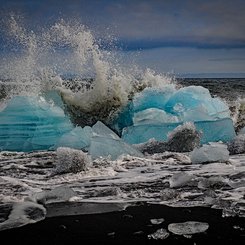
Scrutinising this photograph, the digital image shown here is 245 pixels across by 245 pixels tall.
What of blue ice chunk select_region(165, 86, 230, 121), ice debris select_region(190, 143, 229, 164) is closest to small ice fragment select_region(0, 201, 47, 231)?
ice debris select_region(190, 143, 229, 164)

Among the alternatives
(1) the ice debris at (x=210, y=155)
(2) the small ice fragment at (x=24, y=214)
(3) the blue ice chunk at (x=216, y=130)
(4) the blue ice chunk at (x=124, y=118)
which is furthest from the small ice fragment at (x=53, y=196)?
(4) the blue ice chunk at (x=124, y=118)

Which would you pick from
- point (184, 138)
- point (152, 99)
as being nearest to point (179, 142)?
point (184, 138)

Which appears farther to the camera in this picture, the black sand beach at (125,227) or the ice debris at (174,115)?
the ice debris at (174,115)

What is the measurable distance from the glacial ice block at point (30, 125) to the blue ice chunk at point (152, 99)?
1.63 m

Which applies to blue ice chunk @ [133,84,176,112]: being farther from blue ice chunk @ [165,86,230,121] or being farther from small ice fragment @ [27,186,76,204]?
small ice fragment @ [27,186,76,204]

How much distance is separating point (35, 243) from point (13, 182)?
4.76ft

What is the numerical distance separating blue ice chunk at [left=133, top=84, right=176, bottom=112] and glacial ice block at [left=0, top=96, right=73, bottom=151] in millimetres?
1635

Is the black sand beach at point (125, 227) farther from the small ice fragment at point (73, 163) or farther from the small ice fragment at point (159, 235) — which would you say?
the small ice fragment at point (73, 163)

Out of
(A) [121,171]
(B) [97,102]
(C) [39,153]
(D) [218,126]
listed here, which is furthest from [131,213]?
(B) [97,102]

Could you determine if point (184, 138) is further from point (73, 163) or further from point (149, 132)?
point (73, 163)

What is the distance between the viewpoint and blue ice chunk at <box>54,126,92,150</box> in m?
5.35

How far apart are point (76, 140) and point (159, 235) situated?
3342 mm

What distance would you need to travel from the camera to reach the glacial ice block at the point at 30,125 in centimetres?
570

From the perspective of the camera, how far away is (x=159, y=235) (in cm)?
219
